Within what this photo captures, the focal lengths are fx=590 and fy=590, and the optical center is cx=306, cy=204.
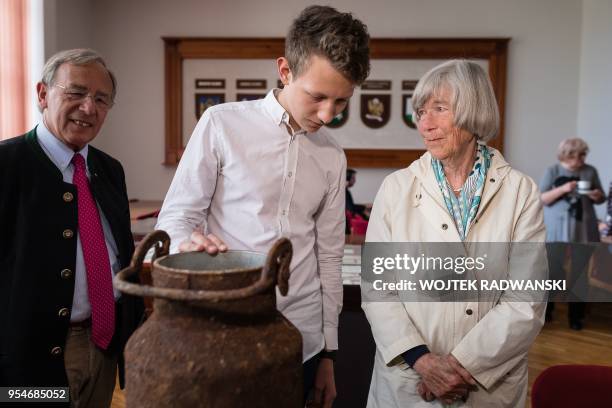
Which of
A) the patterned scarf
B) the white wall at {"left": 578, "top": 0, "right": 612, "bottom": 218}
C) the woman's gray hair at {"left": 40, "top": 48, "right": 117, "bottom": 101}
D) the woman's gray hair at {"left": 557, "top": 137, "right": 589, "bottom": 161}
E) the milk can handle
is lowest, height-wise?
the milk can handle

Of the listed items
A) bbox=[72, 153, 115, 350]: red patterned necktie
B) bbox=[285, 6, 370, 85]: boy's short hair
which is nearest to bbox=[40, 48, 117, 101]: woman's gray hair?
bbox=[72, 153, 115, 350]: red patterned necktie

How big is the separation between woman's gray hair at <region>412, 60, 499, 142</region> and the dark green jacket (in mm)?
1050

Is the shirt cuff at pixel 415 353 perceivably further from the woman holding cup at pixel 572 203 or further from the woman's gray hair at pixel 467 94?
the woman holding cup at pixel 572 203

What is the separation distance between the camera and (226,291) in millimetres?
820

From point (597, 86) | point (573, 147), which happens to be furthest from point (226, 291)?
point (597, 86)

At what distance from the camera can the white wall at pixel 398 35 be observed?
263 inches

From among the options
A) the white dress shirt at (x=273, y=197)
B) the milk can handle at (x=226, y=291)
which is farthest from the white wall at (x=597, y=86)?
the milk can handle at (x=226, y=291)

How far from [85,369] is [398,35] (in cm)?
584

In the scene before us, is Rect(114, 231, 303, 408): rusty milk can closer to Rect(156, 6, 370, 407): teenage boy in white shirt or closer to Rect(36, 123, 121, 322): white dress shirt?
Rect(156, 6, 370, 407): teenage boy in white shirt

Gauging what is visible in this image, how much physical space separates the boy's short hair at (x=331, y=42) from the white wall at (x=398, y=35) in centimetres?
551

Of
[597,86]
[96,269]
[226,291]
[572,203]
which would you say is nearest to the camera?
[226,291]

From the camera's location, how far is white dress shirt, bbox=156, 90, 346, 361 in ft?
4.80

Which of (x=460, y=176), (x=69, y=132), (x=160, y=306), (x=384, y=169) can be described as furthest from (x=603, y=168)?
(x=160, y=306)

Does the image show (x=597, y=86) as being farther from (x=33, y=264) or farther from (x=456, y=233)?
(x=33, y=264)
